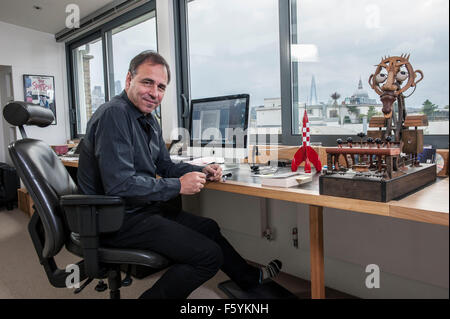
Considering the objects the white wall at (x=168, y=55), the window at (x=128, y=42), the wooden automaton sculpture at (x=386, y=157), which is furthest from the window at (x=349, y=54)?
the window at (x=128, y=42)

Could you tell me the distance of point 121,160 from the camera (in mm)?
1384

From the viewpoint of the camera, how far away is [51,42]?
4883mm

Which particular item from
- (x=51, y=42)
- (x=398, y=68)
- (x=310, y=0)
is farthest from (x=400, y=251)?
(x=51, y=42)

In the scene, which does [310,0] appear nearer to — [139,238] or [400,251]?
[400,251]

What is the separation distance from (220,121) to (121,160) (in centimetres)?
86

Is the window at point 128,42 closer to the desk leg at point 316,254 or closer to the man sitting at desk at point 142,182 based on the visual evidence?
the man sitting at desk at point 142,182

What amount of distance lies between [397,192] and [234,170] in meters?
0.98

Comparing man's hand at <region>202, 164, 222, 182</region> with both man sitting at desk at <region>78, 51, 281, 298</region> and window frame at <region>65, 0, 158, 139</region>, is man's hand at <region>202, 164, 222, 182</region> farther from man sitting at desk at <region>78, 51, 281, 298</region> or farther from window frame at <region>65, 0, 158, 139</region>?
window frame at <region>65, 0, 158, 139</region>

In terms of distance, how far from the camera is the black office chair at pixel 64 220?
1290 millimetres

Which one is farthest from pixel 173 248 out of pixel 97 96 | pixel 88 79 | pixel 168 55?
pixel 88 79

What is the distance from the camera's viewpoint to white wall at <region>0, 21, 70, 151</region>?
4.42 metres

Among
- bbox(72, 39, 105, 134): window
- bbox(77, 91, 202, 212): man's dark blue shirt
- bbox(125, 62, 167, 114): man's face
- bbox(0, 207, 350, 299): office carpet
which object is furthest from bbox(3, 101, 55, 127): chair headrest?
bbox(72, 39, 105, 134): window

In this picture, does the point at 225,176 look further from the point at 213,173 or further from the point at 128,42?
the point at 128,42

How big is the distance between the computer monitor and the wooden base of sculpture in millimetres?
852
